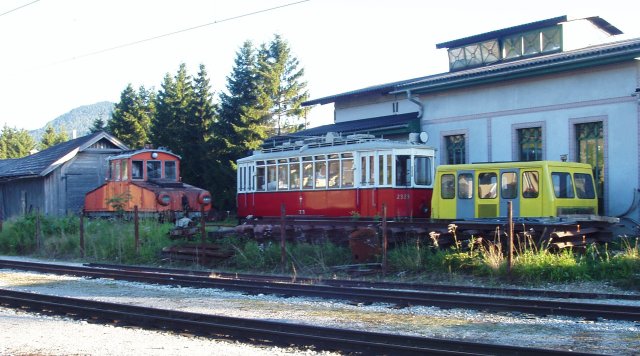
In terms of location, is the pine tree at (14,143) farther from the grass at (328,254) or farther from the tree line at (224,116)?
the grass at (328,254)

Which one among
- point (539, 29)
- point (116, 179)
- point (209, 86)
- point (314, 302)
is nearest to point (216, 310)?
point (314, 302)

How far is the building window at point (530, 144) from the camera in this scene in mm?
22656

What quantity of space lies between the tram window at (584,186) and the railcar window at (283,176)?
8851 millimetres

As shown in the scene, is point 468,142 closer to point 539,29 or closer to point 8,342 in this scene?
point 539,29

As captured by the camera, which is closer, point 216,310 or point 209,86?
point 216,310

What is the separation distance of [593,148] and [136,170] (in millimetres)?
18164

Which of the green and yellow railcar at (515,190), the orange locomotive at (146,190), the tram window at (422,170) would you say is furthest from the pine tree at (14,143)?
the green and yellow railcar at (515,190)

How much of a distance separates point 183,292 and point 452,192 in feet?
26.3

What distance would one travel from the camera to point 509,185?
18.3 m

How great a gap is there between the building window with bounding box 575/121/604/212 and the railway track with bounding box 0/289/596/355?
14069 millimetres

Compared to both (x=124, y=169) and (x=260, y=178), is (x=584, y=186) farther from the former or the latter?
(x=124, y=169)

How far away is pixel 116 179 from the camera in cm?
3116

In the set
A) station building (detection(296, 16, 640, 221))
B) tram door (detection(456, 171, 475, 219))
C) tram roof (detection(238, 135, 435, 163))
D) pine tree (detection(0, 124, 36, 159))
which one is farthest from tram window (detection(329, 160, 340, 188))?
pine tree (detection(0, 124, 36, 159))

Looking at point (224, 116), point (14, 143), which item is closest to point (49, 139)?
point (14, 143)
